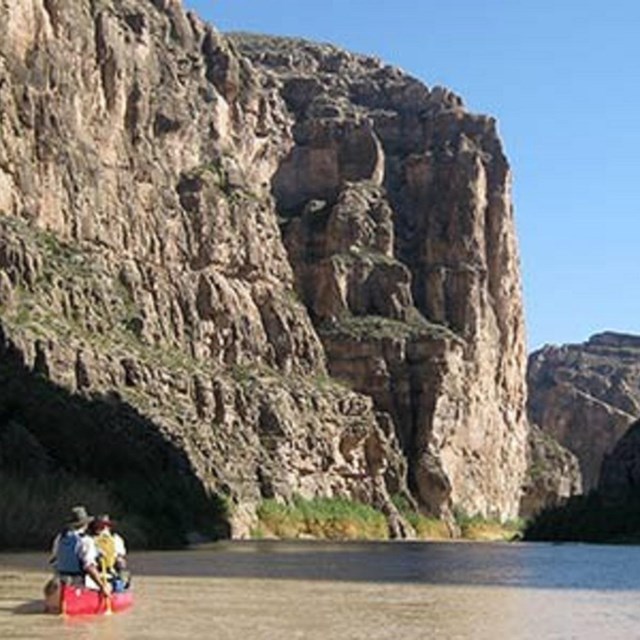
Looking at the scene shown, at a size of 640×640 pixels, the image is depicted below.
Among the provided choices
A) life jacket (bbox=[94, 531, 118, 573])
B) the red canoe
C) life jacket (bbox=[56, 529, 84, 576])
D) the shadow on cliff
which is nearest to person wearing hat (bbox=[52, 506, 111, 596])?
life jacket (bbox=[56, 529, 84, 576])

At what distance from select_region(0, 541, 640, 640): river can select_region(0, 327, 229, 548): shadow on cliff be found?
23.2 feet

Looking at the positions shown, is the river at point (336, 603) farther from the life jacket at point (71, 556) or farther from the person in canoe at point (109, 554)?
the life jacket at point (71, 556)

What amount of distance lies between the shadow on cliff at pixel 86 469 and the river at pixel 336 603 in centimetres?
707

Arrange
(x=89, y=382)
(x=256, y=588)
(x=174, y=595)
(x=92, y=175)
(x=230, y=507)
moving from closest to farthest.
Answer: (x=174, y=595) < (x=256, y=588) < (x=89, y=382) < (x=230, y=507) < (x=92, y=175)

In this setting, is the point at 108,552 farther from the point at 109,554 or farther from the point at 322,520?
the point at 322,520

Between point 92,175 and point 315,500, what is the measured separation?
153 feet

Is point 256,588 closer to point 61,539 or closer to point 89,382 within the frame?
point 61,539

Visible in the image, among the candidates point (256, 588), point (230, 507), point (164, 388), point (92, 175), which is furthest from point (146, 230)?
point (256, 588)

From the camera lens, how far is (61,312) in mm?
150125

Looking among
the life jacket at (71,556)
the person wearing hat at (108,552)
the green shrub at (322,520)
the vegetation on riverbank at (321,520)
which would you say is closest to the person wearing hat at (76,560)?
the life jacket at (71,556)

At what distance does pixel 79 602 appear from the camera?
133 feet

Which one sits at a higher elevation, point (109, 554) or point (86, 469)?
point (86, 469)

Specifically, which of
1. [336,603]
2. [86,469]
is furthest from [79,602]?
[86,469]

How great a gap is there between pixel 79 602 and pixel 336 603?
34.7 ft
